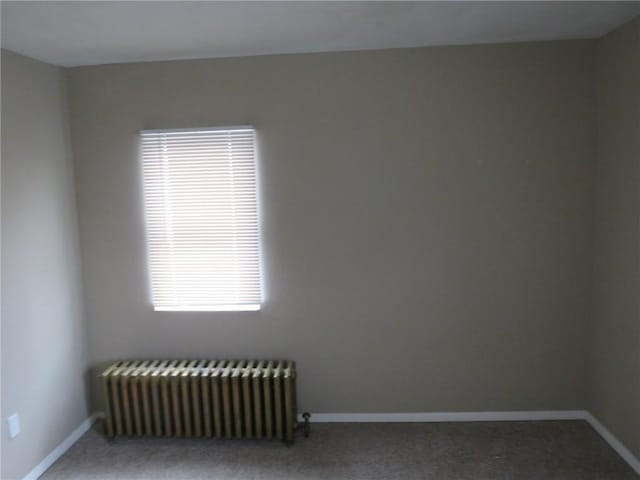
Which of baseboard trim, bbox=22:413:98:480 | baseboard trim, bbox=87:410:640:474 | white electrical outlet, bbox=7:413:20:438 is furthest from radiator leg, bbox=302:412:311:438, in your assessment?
white electrical outlet, bbox=7:413:20:438

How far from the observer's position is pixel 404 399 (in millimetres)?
3287

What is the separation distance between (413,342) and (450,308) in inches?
14.2

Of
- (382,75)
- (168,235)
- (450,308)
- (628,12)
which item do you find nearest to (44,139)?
(168,235)

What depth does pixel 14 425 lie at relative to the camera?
8.68 feet

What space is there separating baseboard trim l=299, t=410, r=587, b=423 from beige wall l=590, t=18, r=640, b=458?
0.24m

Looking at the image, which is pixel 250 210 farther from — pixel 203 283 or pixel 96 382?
pixel 96 382

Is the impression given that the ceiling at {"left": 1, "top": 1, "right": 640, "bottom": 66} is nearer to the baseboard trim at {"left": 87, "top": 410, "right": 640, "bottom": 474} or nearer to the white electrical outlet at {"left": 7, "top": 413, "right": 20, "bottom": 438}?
the white electrical outlet at {"left": 7, "top": 413, "right": 20, "bottom": 438}

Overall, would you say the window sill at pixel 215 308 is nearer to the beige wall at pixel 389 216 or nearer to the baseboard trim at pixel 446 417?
the beige wall at pixel 389 216

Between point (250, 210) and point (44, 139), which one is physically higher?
point (44, 139)

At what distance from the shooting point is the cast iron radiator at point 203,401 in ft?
9.93

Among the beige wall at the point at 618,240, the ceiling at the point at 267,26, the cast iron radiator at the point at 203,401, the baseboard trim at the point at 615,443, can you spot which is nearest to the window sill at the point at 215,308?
the cast iron radiator at the point at 203,401

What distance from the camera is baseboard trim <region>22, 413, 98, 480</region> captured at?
279cm

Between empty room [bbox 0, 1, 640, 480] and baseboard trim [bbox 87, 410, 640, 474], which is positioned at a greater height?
empty room [bbox 0, 1, 640, 480]

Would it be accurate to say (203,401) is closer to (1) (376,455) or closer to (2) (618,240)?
(1) (376,455)
